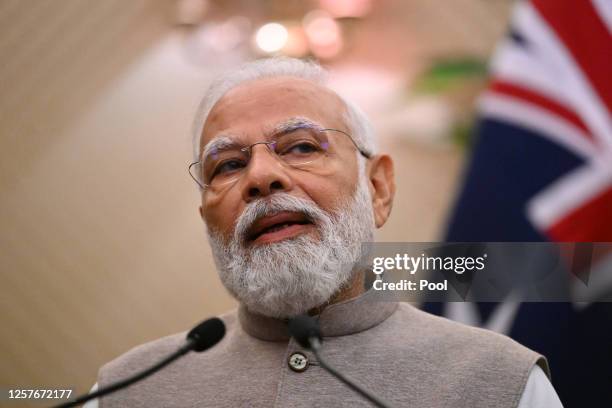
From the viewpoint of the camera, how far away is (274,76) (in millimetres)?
1579

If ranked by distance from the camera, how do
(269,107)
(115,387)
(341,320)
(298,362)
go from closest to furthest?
(115,387) < (298,362) < (341,320) < (269,107)

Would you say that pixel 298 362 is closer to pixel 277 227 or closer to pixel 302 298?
pixel 302 298

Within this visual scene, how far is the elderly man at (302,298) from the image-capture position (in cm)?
124

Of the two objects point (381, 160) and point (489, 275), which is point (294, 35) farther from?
point (489, 275)

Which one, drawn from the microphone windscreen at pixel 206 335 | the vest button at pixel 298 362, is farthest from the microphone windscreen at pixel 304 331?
the vest button at pixel 298 362

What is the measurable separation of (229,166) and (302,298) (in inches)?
14.3

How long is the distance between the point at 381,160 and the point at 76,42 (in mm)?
1667

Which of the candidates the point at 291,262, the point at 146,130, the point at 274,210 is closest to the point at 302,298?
the point at 291,262

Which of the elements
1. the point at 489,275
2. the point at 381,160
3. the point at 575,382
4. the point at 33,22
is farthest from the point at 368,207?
the point at 33,22

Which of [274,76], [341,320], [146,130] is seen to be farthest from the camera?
[146,130]

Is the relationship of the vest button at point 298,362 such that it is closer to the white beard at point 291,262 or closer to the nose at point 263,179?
the white beard at point 291,262

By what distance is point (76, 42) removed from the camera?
8.64ft

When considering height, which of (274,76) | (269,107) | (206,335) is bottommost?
(206,335)

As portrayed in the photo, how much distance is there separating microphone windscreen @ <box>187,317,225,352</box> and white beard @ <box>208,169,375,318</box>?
222 millimetres
